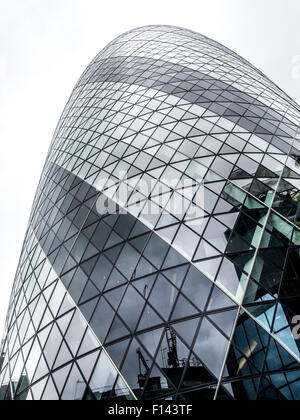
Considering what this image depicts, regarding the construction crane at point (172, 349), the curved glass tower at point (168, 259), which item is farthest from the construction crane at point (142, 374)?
the construction crane at point (172, 349)

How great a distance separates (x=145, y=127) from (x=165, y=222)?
8464mm

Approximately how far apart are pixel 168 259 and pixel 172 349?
10.8ft

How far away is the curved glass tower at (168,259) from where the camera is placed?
852cm

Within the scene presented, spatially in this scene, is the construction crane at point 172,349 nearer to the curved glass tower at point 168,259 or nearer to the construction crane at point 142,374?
the curved glass tower at point 168,259

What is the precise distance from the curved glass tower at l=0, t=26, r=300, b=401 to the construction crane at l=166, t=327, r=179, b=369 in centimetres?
4

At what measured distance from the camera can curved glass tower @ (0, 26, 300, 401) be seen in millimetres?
8523

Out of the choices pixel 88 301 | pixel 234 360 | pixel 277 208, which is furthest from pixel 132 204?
pixel 234 360

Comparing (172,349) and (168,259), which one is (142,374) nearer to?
(172,349)

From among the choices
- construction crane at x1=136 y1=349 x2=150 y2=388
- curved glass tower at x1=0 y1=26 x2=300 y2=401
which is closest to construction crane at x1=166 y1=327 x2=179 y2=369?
curved glass tower at x1=0 y1=26 x2=300 y2=401

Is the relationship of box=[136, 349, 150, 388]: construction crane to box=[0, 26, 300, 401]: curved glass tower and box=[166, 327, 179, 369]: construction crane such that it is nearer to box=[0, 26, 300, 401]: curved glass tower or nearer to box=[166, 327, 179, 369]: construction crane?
box=[0, 26, 300, 401]: curved glass tower

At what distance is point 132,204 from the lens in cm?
1364

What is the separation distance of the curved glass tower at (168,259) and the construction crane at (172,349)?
Answer: 35 mm

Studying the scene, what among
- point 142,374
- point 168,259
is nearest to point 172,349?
point 142,374

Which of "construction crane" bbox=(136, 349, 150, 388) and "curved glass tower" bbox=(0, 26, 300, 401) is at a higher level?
"curved glass tower" bbox=(0, 26, 300, 401)
